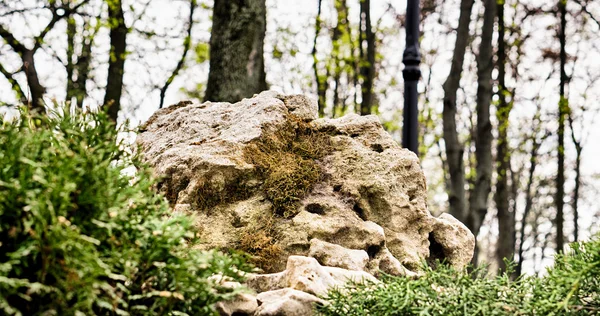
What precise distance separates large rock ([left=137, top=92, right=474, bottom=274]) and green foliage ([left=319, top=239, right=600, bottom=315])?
779 mm

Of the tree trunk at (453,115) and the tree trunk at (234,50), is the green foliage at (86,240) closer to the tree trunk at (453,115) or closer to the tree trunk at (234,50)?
the tree trunk at (234,50)

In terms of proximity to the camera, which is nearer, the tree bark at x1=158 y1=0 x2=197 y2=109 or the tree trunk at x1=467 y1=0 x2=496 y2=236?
the tree trunk at x1=467 y1=0 x2=496 y2=236

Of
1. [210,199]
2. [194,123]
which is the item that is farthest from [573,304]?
[194,123]

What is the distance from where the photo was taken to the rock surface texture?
399cm

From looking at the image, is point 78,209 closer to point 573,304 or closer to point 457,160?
point 573,304

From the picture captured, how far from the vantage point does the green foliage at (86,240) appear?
205cm

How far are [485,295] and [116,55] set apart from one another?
42.4 ft

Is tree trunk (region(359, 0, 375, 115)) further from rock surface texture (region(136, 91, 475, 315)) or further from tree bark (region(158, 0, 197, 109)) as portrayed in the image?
rock surface texture (region(136, 91, 475, 315))

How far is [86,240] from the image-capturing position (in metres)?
2.12

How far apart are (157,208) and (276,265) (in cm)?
151

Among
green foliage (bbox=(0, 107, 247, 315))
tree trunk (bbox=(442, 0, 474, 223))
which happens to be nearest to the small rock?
green foliage (bbox=(0, 107, 247, 315))

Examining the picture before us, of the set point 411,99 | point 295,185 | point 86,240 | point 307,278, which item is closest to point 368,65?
point 411,99

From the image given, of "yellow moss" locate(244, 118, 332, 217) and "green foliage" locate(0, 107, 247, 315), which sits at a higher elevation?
"yellow moss" locate(244, 118, 332, 217)

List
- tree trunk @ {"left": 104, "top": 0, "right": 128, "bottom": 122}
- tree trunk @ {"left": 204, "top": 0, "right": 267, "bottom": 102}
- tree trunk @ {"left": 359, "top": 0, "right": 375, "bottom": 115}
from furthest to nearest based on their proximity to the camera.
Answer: tree trunk @ {"left": 359, "top": 0, "right": 375, "bottom": 115}
tree trunk @ {"left": 104, "top": 0, "right": 128, "bottom": 122}
tree trunk @ {"left": 204, "top": 0, "right": 267, "bottom": 102}
